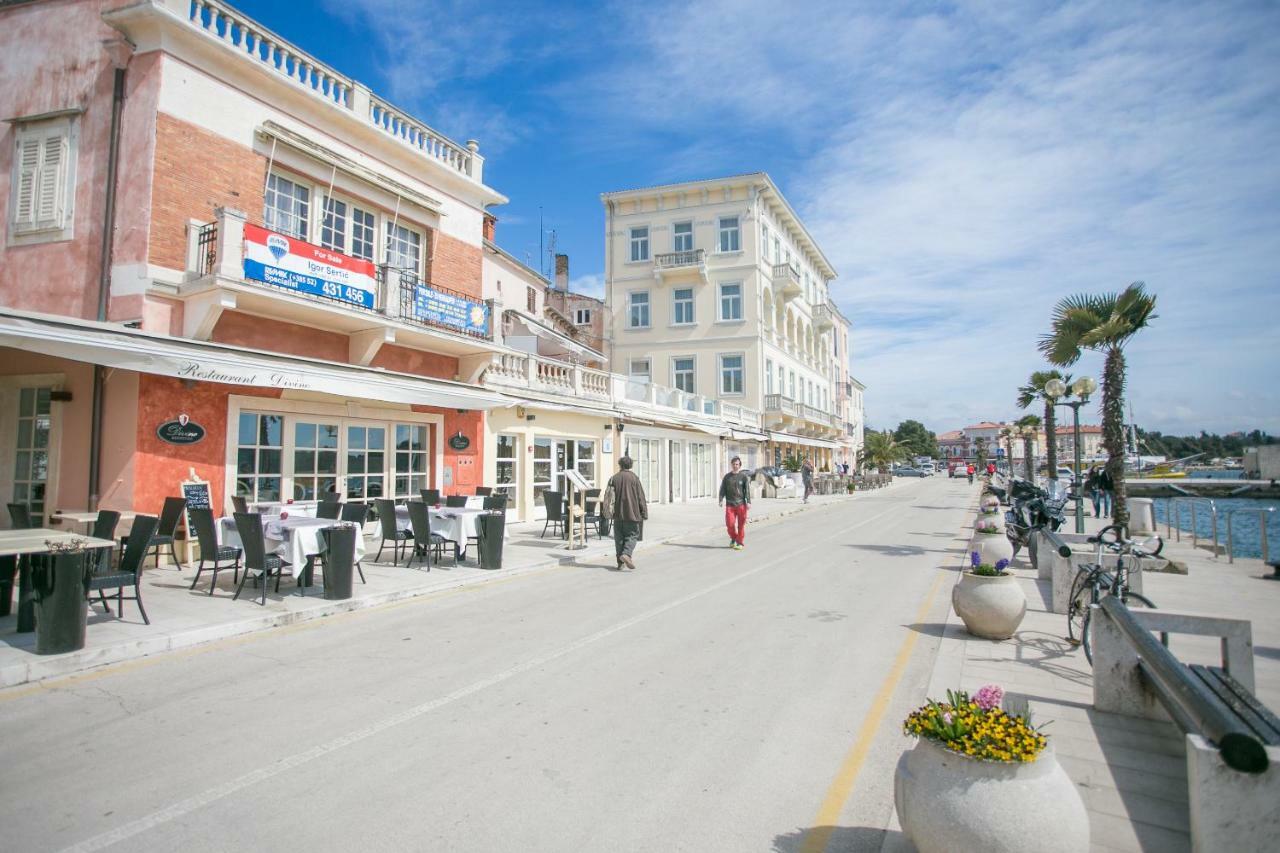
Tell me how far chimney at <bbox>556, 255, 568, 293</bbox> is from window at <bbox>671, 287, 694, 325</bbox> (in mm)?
7901

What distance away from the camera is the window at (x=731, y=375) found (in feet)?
122

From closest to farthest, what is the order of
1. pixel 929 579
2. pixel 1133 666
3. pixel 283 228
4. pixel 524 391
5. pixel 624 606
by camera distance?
pixel 1133 666
pixel 624 606
pixel 929 579
pixel 283 228
pixel 524 391

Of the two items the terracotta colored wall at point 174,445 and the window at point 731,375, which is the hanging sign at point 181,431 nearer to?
the terracotta colored wall at point 174,445

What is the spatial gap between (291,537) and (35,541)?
2324 millimetres

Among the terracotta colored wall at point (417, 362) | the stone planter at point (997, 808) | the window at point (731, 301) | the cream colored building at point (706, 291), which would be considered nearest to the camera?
the stone planter at point (997, 808)

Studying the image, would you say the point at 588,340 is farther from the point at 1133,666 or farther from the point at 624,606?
the point at 1133,666

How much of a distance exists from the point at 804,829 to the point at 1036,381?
92.9 ft

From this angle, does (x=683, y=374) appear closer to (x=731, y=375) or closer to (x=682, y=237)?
(x=731, y=375)

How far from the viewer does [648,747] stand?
405 centimetres

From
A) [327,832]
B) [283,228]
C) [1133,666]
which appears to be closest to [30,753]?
[327,832]

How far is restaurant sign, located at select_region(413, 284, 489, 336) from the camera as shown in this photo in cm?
1369

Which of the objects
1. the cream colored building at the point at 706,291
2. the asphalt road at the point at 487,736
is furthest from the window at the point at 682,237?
the asphalt road at the point at 487,736

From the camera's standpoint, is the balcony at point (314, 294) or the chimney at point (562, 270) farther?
the chimney at point (562, 270)

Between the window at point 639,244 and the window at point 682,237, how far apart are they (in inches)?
60.8
